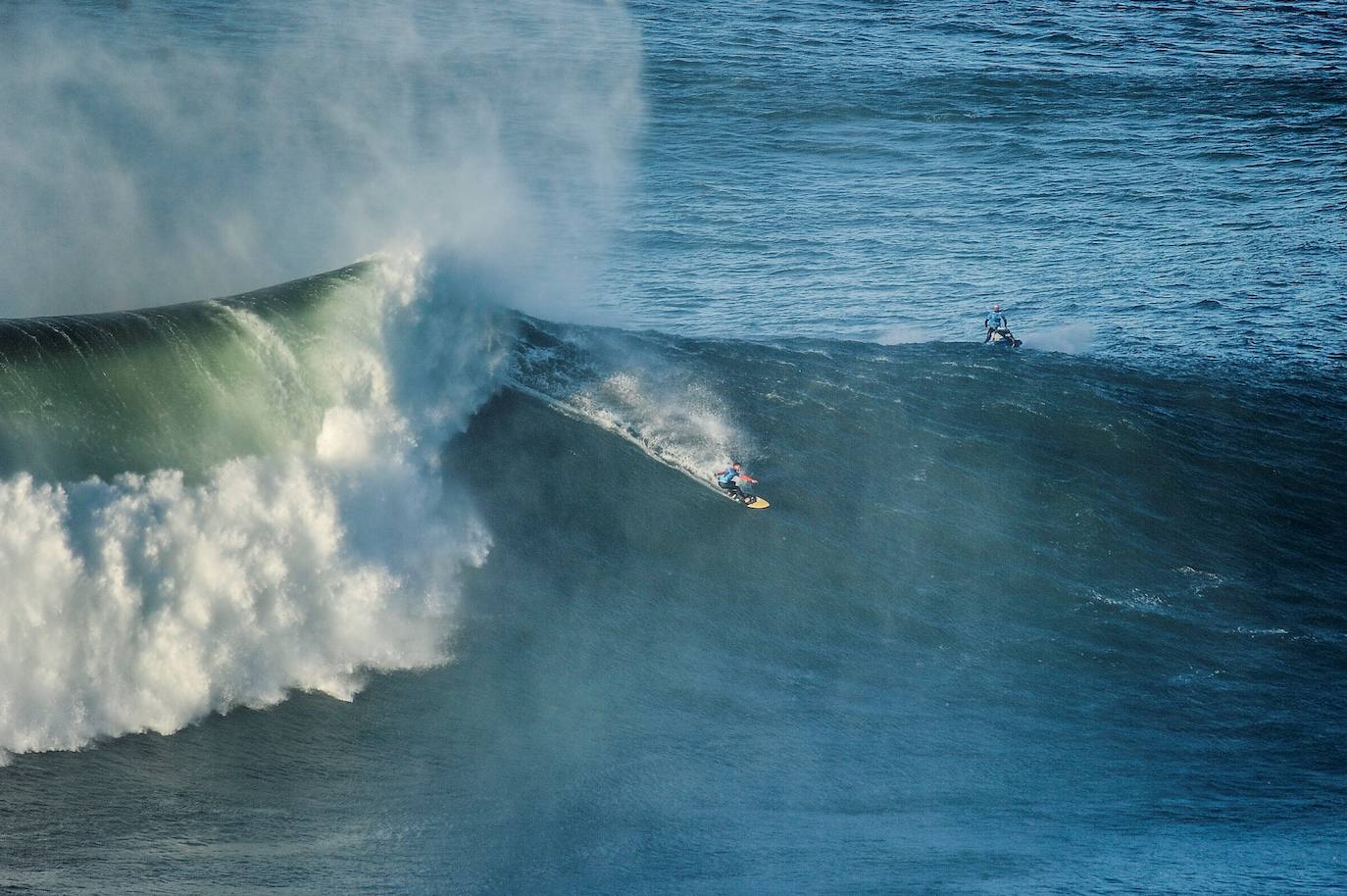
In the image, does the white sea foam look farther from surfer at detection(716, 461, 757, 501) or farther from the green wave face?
surfer at detection(716, 461, 757, 501)

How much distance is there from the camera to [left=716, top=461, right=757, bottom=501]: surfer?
22.6m

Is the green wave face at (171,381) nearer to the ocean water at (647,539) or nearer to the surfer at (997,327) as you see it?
the ocean water at (647,539)

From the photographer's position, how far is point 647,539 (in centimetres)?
2150

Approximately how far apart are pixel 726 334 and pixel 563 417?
341 inches

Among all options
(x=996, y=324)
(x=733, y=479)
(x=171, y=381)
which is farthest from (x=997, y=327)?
(x=171, y=381)

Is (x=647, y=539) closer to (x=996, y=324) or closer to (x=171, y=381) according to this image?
(x=171, y=381)

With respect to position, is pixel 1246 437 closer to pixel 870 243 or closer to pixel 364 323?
pixel 870 243

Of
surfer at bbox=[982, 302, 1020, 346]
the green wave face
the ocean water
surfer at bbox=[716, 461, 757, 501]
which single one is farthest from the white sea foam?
surfer at bbox=[982, 302, 1020, 346]

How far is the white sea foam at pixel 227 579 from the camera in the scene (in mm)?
15945

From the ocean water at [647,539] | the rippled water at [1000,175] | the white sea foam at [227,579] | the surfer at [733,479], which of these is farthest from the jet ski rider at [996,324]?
the white sea foam at [227,579]

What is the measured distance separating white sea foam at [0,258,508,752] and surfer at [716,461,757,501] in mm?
4866

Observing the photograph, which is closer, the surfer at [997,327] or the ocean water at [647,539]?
the ocean water at [647,539]

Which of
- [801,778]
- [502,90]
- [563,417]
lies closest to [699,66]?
[502,90]

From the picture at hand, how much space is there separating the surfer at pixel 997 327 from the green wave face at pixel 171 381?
1637 centimetres
